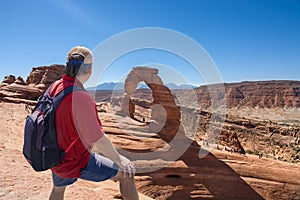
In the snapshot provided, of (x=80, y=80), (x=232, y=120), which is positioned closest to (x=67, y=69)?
(x=80, y=80)

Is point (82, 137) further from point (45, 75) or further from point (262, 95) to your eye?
point (262, 95)

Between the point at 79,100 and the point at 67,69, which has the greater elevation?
the point at 67,69

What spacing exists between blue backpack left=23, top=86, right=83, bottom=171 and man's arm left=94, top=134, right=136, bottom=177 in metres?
0.31

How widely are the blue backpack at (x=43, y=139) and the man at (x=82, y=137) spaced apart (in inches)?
1.8

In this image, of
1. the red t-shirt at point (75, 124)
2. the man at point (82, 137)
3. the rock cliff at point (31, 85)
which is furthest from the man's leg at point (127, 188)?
the rock cliff at point (31, 85)

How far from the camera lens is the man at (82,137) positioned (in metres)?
2.16

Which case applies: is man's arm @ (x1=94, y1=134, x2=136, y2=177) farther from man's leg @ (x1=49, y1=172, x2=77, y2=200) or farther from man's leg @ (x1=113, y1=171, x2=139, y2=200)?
man's leg @ (x1=49, y1=172, x2=77, y2=200)

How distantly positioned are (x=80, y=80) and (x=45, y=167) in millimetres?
814

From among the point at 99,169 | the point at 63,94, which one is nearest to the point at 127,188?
the point at 99,169

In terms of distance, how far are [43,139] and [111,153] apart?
59 centimetres

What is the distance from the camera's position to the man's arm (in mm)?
2240

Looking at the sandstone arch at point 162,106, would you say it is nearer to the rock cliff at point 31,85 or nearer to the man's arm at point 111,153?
the man's arm at point 111,153

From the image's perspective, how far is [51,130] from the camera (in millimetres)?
2123

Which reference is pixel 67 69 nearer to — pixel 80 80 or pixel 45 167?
pixel 80 80
